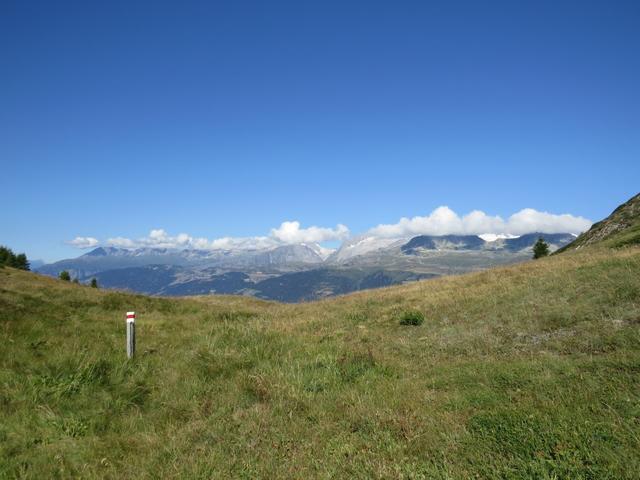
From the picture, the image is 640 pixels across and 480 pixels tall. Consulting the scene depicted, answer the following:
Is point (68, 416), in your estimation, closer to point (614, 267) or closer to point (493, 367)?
point (493, 367)

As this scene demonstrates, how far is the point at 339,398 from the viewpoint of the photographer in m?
8.66

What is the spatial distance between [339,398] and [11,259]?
3081 inches

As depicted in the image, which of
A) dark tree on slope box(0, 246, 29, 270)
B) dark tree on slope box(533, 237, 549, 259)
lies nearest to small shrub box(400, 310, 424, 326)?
dark tree on slope box(0, 246, 29, 270)

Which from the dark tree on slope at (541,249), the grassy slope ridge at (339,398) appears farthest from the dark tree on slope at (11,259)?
the dark tree on slope at (541,249)

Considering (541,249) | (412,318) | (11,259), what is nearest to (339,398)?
(412,318)

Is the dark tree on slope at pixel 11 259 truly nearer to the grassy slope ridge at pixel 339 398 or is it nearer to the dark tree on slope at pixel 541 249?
the grassy slope ridge at pixel 339 398

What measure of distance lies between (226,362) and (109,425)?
12.2 feet

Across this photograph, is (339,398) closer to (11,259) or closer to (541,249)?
(11,259)

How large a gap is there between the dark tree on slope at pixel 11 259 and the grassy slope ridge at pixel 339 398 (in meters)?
55.1

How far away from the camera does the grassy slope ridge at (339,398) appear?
6164mm

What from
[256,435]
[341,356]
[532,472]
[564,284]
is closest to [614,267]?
[564,284]

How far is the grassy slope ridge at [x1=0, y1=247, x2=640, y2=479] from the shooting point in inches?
243

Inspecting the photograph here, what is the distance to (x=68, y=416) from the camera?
8328mm

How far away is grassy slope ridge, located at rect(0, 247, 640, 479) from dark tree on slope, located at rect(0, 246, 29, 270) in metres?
55.1
